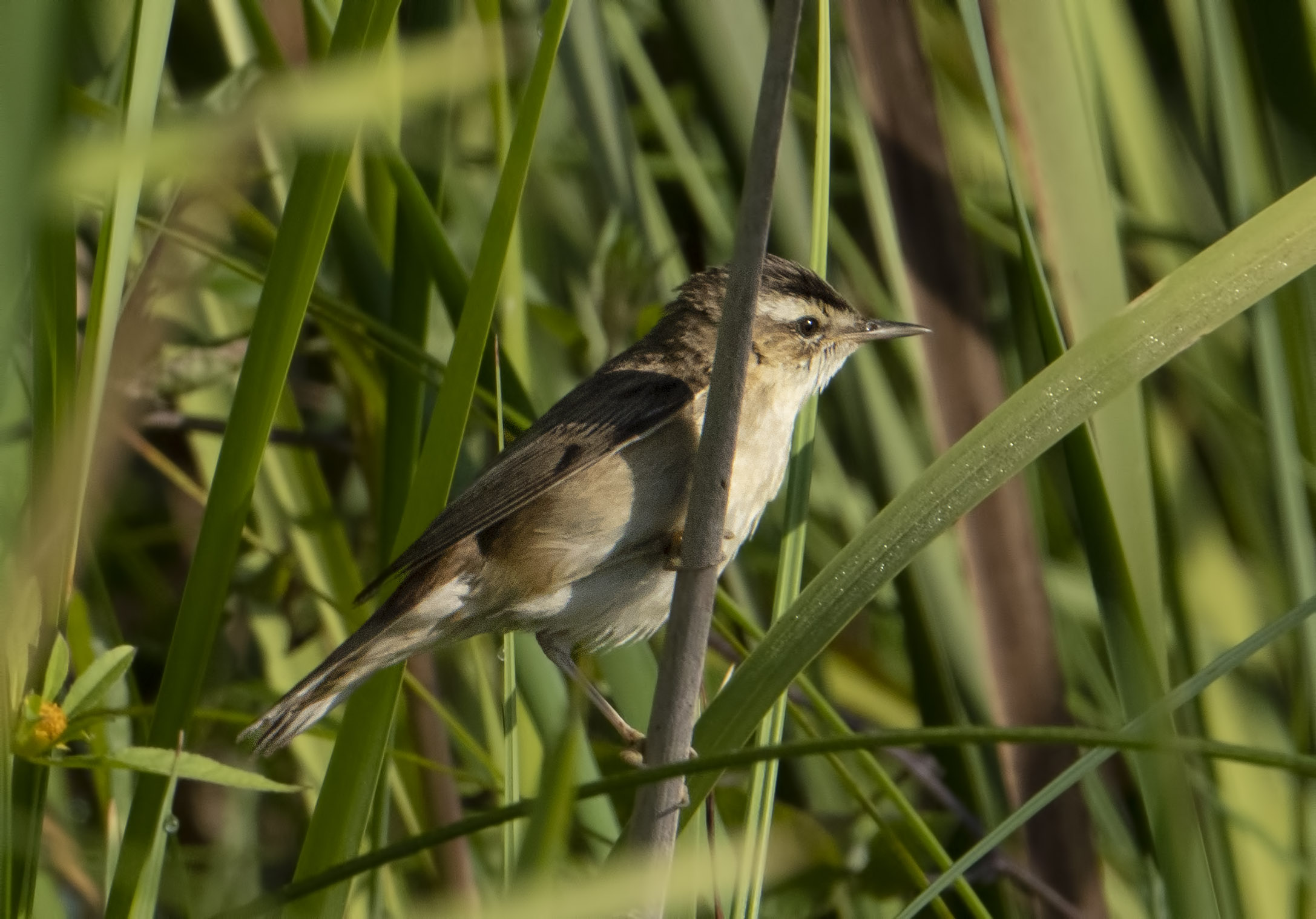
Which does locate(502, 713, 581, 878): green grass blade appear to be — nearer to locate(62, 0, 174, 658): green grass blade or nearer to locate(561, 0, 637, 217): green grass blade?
locate(62, 0, 174, 658): green grass blade

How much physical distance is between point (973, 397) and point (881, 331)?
0.24 m

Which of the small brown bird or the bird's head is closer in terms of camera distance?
the small brown bird

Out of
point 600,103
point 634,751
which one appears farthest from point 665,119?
point 634,751

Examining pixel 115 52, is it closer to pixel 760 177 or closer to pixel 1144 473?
pixel 760 177

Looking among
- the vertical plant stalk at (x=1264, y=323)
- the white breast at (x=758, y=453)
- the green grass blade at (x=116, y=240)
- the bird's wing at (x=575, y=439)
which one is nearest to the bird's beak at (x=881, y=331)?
the white breast at (x=758, y=453)

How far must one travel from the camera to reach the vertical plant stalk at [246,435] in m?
1.69

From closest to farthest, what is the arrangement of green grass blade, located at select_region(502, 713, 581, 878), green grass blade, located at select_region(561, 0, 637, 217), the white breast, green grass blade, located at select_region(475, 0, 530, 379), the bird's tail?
green grass blade, located at select_region(502, 713, 581, 878), green grass blade, located at select_region(475, 0, 530, 379), the bird's tail, the white breast, green grass blade, located at select_region(561, 0, 637, 217)

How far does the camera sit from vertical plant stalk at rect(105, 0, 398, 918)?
1687 mm

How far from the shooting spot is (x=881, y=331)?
2.85 meters

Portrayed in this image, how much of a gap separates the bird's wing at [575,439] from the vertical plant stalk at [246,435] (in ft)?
3.00

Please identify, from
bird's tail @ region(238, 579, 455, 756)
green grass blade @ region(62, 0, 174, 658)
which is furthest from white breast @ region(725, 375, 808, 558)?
green grass blade @ region(62, 0, 174, 658)

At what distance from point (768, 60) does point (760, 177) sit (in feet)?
A: 0.42

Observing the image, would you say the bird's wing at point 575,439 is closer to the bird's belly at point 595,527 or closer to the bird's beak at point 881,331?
the bird's belly at point 595,527

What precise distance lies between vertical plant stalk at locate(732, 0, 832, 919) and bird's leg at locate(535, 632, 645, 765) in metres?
0.61
